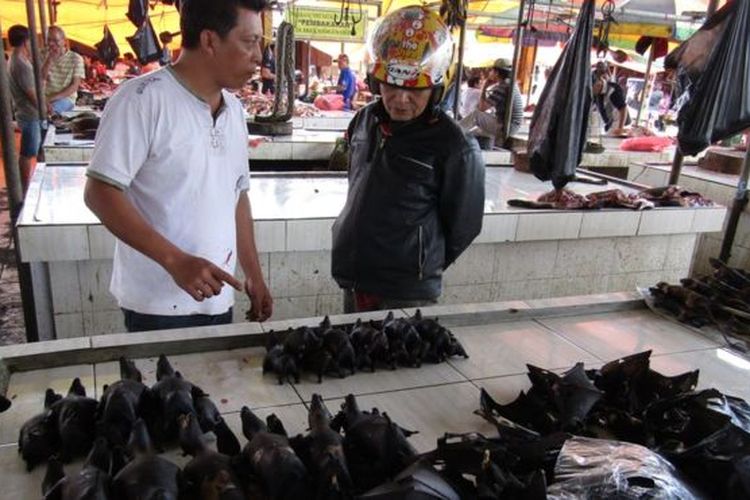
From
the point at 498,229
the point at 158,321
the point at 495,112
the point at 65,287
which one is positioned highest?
the point at 495,112

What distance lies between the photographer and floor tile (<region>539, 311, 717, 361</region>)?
2.50 m

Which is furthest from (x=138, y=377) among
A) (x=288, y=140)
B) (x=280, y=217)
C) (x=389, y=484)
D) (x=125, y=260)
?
(x=288, y=140)

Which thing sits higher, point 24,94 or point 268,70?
point 268,70

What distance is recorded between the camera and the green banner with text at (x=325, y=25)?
894cm

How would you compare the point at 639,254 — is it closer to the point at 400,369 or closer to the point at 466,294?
the point at 466,294

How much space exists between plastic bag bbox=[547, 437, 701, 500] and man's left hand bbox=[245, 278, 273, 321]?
129 centimetres

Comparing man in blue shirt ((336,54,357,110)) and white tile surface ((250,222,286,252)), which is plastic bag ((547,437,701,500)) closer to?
white tile surface ((250,222,286,252))

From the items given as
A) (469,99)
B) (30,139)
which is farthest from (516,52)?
(30,139)

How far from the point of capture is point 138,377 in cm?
175

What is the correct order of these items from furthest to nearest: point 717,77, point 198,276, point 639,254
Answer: point 639,254, point 717,77, point 198,276

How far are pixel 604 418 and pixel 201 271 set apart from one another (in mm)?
1281

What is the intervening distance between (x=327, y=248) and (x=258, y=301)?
1.51m

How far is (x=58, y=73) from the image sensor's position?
8078mm

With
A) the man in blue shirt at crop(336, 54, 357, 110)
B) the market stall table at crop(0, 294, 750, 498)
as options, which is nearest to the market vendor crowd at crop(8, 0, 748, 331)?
the market stall table at crop(0, 294, 750, 498)
